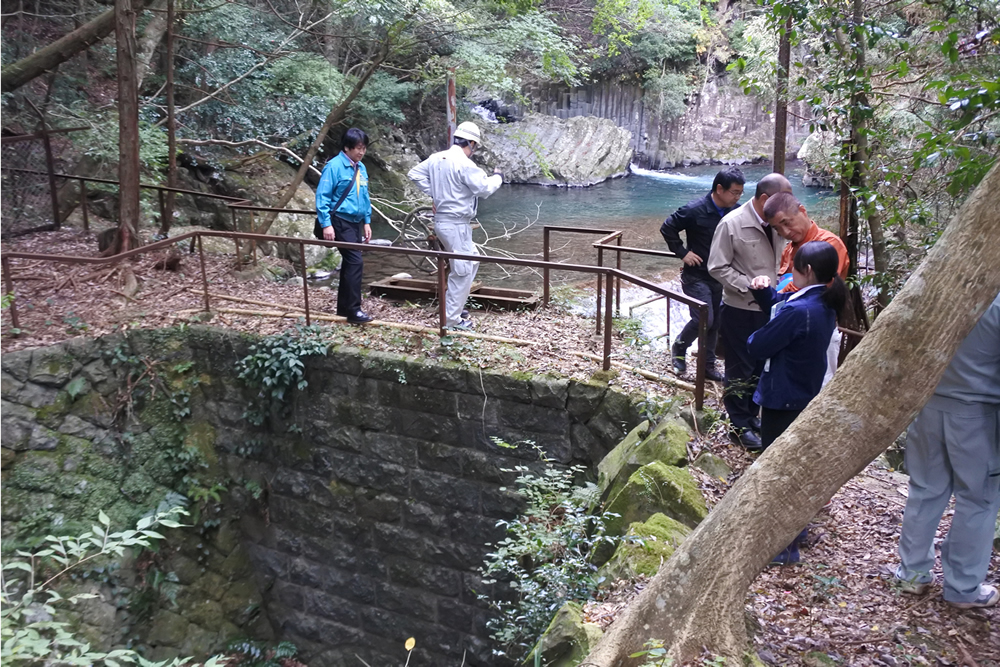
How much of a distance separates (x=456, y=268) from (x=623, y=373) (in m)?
1.84

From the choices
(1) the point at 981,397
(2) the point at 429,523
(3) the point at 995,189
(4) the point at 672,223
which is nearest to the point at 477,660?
(2) the point at 429,523

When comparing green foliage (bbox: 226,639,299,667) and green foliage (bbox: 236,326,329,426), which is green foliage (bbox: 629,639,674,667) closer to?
green foliage (bbox: 236,326,329,426)

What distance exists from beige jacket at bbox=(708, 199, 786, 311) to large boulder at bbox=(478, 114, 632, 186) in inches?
863

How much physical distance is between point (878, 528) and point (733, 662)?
187 centimetres

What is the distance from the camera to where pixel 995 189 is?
2820mm

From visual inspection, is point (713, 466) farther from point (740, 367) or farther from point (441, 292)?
point (441, 292)

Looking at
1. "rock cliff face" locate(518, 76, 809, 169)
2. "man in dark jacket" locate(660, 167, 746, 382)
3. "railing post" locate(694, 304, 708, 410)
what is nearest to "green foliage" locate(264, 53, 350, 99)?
"man in dark jacket" locate(660, 167, 746, 382)

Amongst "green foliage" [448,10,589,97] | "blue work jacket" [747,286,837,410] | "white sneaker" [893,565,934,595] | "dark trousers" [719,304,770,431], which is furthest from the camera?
"green foliage" [448,10,589,97]

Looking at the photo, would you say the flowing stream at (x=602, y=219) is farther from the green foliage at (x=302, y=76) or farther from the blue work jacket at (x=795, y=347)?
the blue work jacket at (x=795, y=347)

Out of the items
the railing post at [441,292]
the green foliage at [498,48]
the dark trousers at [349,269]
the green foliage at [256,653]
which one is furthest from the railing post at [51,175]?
the railing post at [441,292]

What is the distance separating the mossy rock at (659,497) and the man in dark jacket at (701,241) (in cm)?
153

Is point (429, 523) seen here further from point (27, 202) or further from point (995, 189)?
point (27, 202)

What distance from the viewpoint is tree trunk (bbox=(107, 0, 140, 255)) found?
770cm

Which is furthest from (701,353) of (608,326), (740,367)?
(608,326)
